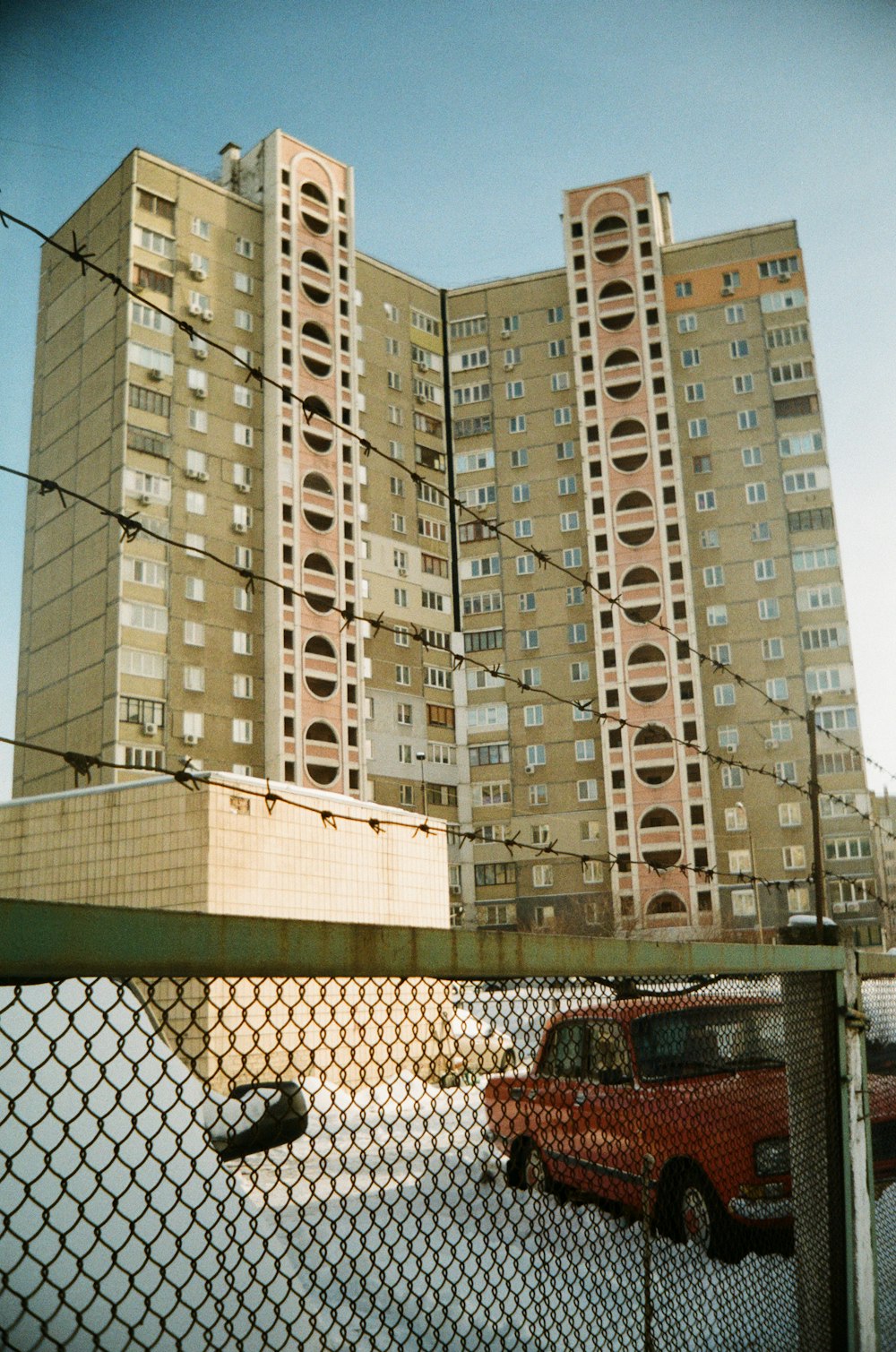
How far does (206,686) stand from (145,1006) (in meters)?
49.5

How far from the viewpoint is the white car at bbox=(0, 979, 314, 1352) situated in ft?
8.20

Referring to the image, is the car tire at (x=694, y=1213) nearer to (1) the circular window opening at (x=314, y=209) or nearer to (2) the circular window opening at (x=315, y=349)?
(2) the circular window opening at (x=315, y=349)

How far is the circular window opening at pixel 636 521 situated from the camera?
61312 mm

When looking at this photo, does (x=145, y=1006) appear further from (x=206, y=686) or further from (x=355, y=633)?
(x=355, y=633)

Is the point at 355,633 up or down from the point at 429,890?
up

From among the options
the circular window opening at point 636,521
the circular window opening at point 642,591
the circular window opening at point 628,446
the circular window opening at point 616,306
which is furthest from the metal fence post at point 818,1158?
the circular window opening at point 616,306

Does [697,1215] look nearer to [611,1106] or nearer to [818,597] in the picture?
[611,1106]

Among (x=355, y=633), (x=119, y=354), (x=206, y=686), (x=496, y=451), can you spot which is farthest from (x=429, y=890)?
(x=496, y=451)

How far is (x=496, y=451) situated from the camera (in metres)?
68.1

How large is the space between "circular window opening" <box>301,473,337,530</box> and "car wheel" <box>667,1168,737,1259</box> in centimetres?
5187

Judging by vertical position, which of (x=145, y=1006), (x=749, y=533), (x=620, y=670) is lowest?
(x=145, y=1006)

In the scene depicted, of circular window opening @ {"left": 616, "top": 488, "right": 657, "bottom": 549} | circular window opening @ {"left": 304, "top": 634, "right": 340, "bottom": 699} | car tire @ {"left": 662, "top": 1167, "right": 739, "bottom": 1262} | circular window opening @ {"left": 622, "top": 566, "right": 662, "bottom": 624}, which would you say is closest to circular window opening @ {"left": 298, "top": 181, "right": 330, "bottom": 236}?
circular window opening @ {"left": 616, "top": 488, "right": 657, "bottom": 549}

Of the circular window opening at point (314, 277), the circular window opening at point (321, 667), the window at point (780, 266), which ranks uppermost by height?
the window at point (780, 266)

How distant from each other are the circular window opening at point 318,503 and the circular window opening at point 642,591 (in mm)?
16554
